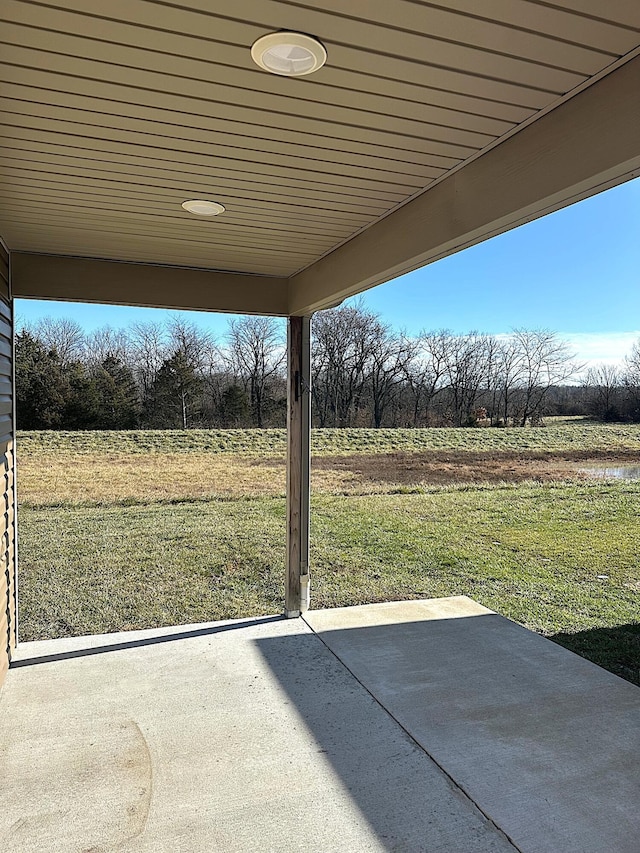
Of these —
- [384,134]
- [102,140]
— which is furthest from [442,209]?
[102,140]

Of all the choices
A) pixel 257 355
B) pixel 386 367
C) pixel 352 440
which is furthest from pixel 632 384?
pixel 257 355

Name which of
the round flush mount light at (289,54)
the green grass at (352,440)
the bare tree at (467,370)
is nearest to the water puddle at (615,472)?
the green grass at (352,440)

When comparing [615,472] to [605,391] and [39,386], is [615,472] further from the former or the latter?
[39,386]

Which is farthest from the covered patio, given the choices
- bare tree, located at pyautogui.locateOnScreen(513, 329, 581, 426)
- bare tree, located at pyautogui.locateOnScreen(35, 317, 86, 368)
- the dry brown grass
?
bare tree, located at pyautogui.locateOnScreen(513, 329, 581, 426)

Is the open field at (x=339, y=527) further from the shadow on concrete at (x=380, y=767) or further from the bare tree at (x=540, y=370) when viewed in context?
the shadow on concrete at (x=380, y=767)

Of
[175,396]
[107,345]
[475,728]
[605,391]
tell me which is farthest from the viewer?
[175,396]

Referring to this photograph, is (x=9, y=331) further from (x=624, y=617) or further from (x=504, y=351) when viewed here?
(x=504, y=351)

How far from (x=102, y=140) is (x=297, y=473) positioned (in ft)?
8.28

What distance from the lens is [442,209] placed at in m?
2.20

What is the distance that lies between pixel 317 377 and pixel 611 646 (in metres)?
4.60

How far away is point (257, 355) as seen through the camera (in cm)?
734

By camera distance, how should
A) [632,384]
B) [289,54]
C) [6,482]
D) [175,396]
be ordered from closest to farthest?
[289,54] → [6,482] → [632,384] → [175,396]

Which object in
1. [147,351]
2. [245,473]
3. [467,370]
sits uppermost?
[147,351]

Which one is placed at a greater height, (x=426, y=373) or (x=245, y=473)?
(x=426, y=373)
